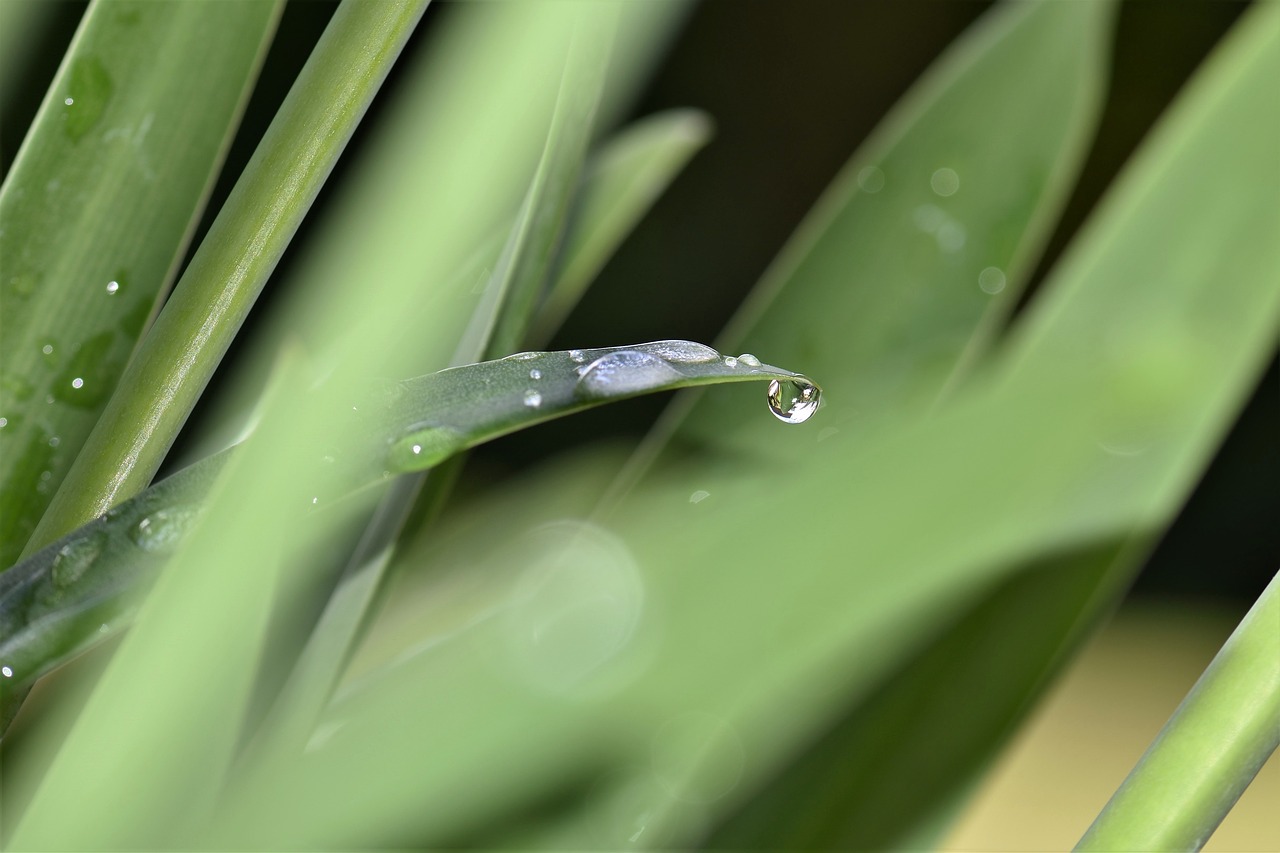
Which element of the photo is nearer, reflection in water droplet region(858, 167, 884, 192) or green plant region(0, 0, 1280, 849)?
green plant region(0, 0, 1280, 849)

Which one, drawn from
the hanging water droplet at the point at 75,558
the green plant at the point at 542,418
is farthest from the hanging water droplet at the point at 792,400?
the hanging water droplet at the point at 75,558

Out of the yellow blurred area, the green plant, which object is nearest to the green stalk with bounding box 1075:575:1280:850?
the green plant

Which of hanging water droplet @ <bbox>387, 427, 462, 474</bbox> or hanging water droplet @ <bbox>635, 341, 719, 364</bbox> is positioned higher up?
hanging water droplet @ <bbox>635, 341, 719, 364</bbox>

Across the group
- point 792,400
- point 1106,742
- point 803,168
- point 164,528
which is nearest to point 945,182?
point 792,400

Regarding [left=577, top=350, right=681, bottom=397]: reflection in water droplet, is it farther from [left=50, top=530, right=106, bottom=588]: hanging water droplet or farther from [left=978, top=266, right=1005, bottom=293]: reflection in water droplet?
[left=978, top=266, right=1005, bottom=293]: reflection in water droplet

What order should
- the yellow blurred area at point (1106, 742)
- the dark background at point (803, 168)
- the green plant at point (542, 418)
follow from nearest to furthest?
the green plant at point (542, 418), the yellow blurred area at point (1106, 742), the dark background at point (803, 168)

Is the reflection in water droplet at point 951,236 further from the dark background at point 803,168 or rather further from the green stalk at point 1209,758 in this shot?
the dark background at point 803,168

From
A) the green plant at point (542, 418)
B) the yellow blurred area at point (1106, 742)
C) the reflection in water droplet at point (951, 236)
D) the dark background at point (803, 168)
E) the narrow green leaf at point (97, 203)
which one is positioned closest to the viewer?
the green plant at point (542, 418)
